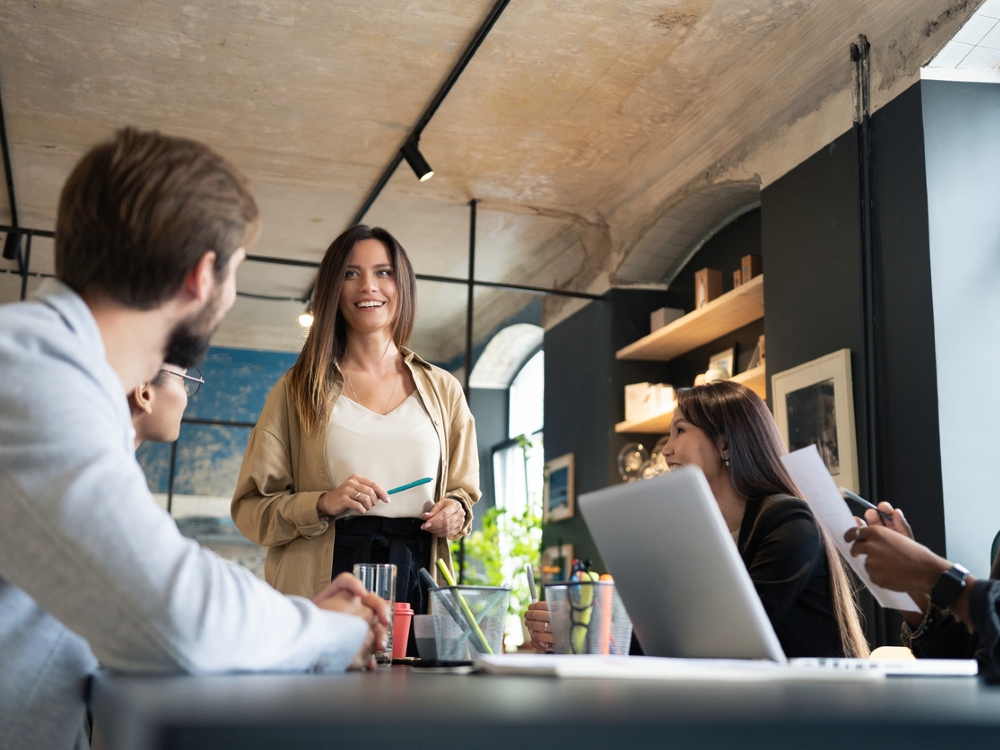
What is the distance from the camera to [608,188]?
561 centimetres

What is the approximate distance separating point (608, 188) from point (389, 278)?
3.64 m

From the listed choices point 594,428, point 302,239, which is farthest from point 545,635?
point 302,239

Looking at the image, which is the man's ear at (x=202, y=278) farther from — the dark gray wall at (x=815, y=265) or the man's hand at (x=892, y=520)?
the dark gray wall at (x=815, y=265)

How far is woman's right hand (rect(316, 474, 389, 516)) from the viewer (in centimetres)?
177

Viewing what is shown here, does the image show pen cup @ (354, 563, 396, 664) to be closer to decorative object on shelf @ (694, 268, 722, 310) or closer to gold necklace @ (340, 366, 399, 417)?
gold necklace @ (340, 366, 399, 417)

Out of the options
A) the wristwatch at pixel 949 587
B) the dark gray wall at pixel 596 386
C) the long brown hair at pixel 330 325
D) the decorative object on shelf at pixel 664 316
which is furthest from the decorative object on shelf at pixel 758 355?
the wristwatch at pixel 949 587

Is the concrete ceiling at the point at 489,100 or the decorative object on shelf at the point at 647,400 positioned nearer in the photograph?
the concrete ceiling at the point at 489,100

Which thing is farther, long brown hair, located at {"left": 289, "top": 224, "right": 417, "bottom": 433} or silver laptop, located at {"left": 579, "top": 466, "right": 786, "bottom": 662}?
long brown hair, located at {"left": 289, "top": 224, "right": 417, "bottom": 433}

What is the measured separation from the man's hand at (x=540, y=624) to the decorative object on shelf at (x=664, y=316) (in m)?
4.24

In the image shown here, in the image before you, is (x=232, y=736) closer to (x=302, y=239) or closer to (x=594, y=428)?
(x=594, y=428)

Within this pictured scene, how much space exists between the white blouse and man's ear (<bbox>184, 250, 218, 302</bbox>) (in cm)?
106

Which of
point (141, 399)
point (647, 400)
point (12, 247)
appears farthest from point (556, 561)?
point (141, 399)

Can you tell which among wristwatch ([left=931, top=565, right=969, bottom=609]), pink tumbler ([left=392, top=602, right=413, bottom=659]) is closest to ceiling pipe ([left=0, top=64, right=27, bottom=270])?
pink tumbler ([left=392, top=602, right=413, bottom=659])

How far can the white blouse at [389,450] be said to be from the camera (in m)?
1.97
